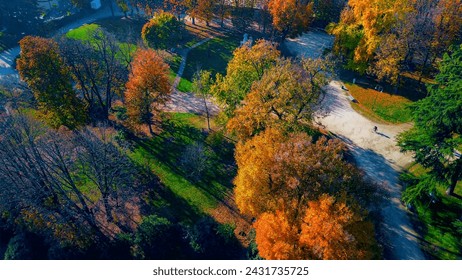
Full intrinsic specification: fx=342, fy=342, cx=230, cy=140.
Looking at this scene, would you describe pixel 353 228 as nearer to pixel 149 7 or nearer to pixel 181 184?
pixel 181 184

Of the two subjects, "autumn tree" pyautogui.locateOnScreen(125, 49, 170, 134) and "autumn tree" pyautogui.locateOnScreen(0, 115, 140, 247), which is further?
"autumn tree" pyautogui.locateOnScreen(125, 49, 170, 134)

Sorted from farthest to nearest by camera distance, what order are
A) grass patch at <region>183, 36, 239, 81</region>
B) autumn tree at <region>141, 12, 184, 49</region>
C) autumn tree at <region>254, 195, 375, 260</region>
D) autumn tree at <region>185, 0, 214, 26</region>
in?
autumn tree at <region>185, 0, 214, 26</region>
grass patch at <region>183, 36, 239, 81</region>
autumn tree at <region>141, 12, 184, 49</region>
autumn tree at <region>254, 195, 375, 260</region>

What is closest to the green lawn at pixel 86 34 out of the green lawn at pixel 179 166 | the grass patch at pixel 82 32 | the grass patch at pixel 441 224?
the grass patch at pixel 82 32

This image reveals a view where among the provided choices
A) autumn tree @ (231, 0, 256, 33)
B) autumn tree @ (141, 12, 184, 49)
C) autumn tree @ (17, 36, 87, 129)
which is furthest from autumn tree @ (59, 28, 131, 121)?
autumn tree @ (231, 0, 256, 33)

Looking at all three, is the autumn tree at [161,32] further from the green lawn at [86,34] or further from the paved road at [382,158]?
the paved road at [382,158]

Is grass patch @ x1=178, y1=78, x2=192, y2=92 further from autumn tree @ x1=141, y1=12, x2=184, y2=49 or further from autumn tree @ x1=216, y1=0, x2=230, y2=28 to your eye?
autumn tree @ x1=216, y1=0, x2=230, y2=28

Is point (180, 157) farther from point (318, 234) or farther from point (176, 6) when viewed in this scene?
point (176, 6)
